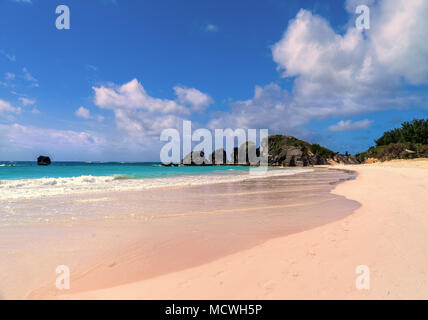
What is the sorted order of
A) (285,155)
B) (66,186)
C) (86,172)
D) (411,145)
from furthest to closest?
(285,155) → (411,145) → (86,172) → (66,186)

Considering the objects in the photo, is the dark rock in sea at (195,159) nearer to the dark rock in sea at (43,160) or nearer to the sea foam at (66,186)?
the dark rock in sea at (43,160)

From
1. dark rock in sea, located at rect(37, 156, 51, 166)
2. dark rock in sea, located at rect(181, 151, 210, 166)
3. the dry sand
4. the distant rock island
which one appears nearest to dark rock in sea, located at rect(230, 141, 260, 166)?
the distant rock island

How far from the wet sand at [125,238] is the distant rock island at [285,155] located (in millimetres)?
117968

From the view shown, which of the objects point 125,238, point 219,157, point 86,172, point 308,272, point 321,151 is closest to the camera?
point 308,272

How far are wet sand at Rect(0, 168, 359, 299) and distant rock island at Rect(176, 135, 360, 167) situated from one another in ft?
387

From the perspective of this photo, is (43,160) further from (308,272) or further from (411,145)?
(411,145)

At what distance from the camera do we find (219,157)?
156 metres

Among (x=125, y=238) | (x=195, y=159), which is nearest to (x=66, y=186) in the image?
(x=125, y=238)

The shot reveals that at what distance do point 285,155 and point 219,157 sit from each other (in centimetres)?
5027

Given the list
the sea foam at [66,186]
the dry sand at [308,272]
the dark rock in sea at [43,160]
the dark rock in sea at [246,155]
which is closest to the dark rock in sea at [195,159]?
the dark rock in sea at [246,155]

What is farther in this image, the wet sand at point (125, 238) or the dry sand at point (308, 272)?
the wet sand at point (125, 238)

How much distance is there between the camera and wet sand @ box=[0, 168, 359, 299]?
350cm

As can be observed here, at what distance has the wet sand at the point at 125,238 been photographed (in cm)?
350
